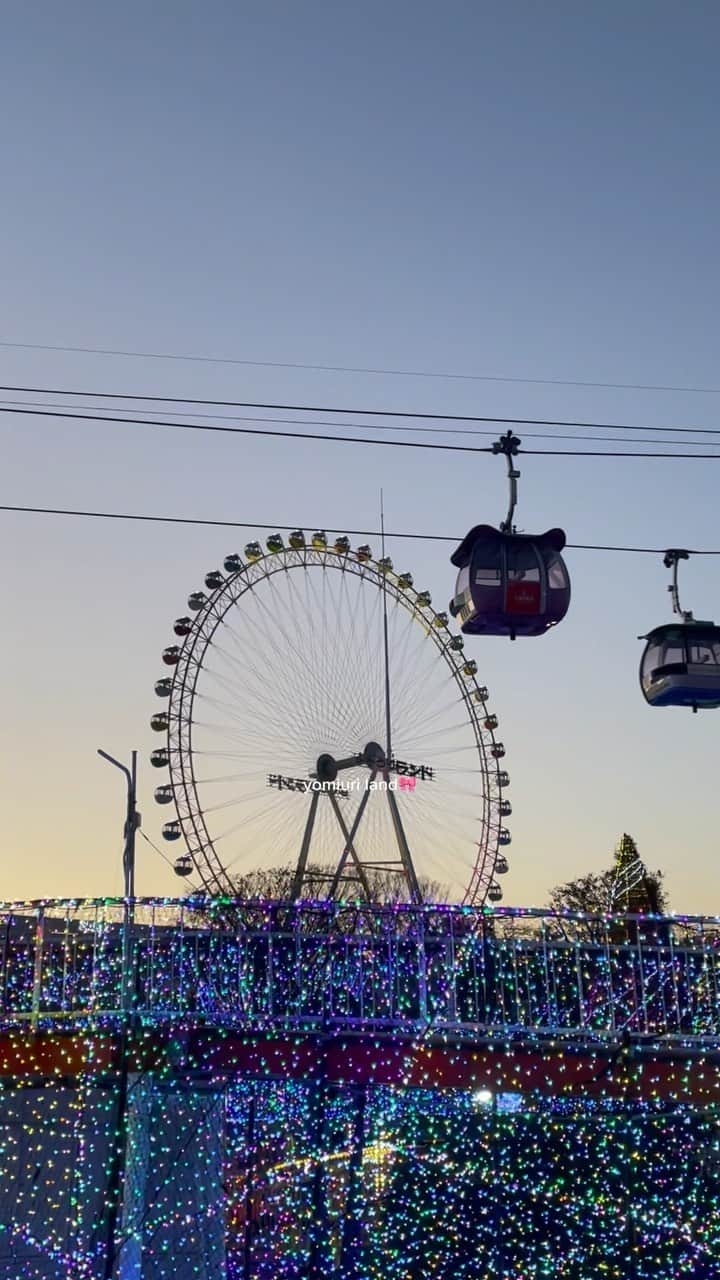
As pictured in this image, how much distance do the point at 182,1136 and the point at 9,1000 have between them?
1.92 m

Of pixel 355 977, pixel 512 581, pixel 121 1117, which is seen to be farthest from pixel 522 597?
pixel 121 1117

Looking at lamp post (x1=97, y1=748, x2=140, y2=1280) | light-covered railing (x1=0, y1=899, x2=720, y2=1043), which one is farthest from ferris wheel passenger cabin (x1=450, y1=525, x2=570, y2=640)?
lamp post (x1=97, y1=748, x2=140, y2=1280)

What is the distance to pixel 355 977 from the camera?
9570 mm

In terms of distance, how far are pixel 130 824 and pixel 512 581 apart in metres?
12.6

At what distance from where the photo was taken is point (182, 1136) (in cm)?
1088

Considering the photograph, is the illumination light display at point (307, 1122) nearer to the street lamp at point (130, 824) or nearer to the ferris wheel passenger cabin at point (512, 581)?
the ferris wheel passenger cabin at point (512, 581)

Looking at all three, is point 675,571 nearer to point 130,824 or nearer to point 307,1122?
point 307,1122

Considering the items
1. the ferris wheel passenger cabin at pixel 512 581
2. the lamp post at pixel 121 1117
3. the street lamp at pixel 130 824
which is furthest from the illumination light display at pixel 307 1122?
the street lamp at pixel 130 824

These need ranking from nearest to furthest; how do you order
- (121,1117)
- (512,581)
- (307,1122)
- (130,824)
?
(121,1117) → (512,581) → (307,1122) → (130,824)

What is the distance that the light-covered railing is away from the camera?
29.0 feet

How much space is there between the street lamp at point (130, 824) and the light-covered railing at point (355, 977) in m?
9.54

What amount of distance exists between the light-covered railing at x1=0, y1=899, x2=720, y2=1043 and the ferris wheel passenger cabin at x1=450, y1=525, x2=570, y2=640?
2118 millimetres

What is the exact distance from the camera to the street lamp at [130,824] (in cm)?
1978

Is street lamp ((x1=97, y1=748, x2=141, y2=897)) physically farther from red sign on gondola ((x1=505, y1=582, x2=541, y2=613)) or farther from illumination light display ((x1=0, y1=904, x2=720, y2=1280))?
red sign on gondola ((x1=505, y1=582, x2=541, y2=613))
